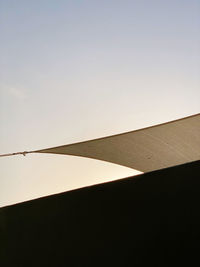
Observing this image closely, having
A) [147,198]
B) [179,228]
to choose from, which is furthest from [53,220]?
[179,228]

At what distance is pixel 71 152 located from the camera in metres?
4.27

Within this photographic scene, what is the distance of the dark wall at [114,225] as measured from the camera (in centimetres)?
100

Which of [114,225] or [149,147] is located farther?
[149,147]

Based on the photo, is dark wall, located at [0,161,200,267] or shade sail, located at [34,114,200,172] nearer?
dark wall, located at [0,161,200,267]

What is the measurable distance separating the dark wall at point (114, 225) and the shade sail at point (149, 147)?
2220mm

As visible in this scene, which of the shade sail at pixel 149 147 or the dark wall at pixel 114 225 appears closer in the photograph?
the dark wall at pixel 114 225

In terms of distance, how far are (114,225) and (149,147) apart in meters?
2.85

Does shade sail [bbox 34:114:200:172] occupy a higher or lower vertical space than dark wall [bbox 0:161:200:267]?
lower

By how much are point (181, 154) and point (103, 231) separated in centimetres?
291

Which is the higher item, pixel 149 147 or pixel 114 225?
pixel 114 225

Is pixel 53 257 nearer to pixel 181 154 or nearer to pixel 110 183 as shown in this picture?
pixel 110 183

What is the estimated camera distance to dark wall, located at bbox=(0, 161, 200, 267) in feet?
3.28

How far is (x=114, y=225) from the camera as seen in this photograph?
45.7 inches

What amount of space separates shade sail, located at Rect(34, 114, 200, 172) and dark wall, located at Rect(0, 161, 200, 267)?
2.22 m
